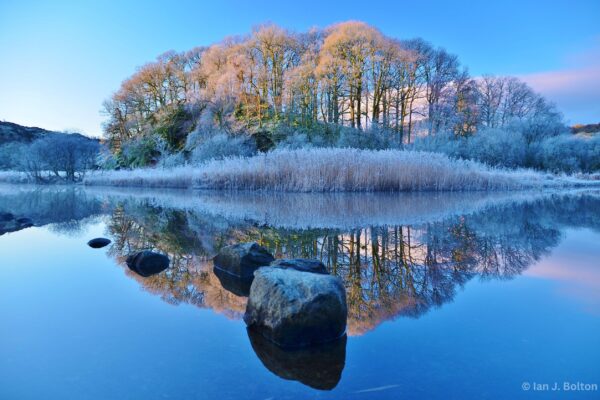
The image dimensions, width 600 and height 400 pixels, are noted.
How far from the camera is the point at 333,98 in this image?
2188cm

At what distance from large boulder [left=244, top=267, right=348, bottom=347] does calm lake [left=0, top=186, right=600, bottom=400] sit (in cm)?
7

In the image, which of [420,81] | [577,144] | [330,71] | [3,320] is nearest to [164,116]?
[330,71]

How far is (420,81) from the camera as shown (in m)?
22.9

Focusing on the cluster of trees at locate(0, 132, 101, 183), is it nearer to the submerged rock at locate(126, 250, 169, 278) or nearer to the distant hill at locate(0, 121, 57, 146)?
the submerged rock at locate(126, 250, 169, 278)

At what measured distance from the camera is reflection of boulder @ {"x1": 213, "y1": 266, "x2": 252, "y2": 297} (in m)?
2.32

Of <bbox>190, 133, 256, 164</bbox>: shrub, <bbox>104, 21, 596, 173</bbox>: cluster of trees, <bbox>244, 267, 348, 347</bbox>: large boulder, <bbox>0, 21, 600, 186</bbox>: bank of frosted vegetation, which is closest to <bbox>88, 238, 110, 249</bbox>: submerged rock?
<bbox>244, 267, 348, 347</bbox>: large boulder

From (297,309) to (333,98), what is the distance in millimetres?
21251

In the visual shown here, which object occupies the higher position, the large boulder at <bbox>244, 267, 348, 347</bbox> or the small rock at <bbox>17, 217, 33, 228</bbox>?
the large boulder at <bbox>244, 267, 348, 347</bbox>

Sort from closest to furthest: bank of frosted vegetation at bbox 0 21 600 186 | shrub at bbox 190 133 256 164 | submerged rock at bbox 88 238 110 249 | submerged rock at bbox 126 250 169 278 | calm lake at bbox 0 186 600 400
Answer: calm lake at bbox 0 186 600 400
submerged rock at bbox 126 250 169 278
submerged rock at bbox 88 238 110 249
shrub at bbox 190 133 256 164
bank of frosted vegetation at bbox 0 21 600 186

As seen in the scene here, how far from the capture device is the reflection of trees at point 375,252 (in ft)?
6.99

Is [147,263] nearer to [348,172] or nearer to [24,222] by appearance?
[24,222]

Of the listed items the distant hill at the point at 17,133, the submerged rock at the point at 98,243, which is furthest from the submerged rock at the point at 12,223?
the distant hill at the point at 17,133

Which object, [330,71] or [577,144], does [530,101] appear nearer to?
[577,144]

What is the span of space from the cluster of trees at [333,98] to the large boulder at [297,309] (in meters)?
15.8
